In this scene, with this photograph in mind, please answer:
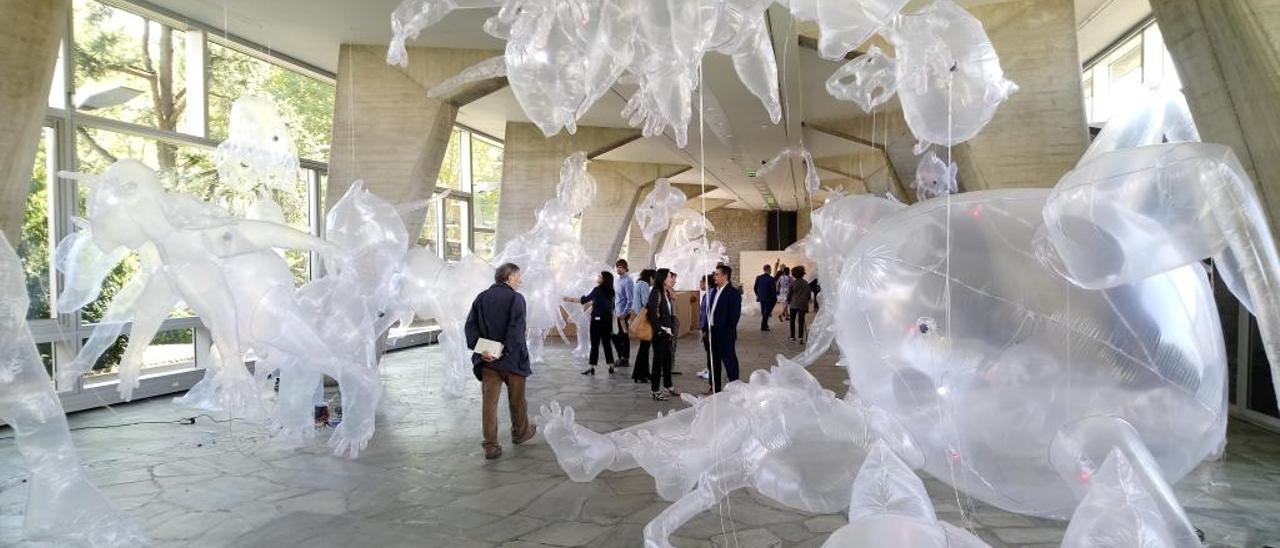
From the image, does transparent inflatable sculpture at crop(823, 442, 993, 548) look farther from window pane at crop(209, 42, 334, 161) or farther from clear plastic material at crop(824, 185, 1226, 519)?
window pane at crop(209, 42, 334, 161)

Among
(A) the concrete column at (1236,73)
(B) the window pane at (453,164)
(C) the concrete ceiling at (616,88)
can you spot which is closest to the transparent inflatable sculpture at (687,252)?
(C) the concrete ceiling at (616,88)

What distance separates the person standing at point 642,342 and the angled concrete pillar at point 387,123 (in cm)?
322

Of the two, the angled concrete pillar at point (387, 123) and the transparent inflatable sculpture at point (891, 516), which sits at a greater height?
the angled concrete pillar at point (387, 123)

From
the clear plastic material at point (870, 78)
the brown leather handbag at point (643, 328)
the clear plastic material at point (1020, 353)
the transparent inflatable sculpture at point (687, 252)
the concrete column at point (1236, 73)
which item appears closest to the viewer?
the clear plastic material at point (1020, 353)

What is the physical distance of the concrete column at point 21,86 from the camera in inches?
197

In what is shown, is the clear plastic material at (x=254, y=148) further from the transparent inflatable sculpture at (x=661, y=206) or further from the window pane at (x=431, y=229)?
the transparent inflatable sculpture at (x=661, y=206)

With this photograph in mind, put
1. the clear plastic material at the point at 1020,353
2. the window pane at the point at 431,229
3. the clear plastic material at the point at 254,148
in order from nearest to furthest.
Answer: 1. the clear plastic material at the point at 1020,353
2. the clear plastic material at the point at 254,148
3. the window pane at the point at 431,229

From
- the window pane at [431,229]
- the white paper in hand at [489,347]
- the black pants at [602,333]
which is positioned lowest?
the black pants at [602,333]

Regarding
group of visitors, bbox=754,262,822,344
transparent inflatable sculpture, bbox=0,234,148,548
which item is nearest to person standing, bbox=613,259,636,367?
group of visitors, bbox=754,262,822,344

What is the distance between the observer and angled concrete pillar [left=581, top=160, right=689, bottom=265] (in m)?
19.5

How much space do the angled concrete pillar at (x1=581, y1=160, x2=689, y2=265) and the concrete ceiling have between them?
3388 millimetres

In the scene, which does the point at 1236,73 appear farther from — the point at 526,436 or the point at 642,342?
the point at 642,342

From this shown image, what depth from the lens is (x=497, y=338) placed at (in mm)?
5691

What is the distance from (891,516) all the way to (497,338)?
3.96 m
